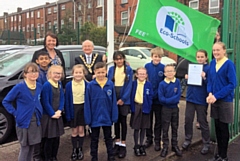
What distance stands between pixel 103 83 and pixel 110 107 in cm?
37

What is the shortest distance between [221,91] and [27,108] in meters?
2.76

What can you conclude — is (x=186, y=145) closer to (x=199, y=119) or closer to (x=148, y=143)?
(x=199, y=119)

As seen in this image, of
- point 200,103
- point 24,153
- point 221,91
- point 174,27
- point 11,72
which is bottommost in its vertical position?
point 24,153

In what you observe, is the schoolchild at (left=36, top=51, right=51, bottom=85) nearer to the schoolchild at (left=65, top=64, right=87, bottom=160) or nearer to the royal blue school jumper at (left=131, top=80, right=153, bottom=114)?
the schoolchild at (left=65, top=64, right=87, bottom=160)

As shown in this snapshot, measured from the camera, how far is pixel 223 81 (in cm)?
422

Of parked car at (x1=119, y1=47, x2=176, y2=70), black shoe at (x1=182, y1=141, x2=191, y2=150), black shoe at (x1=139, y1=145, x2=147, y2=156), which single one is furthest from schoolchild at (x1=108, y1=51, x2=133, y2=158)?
parked car at (x1=119, y1=47, x2=176, y2=70)

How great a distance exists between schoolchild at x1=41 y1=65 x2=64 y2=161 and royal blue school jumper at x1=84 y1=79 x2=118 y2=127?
41 cm

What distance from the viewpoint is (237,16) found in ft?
17.6

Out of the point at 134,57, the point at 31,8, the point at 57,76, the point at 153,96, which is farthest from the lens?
the point at 31,8

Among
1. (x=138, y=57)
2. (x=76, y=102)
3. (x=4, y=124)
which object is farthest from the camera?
(x=138, y=57)

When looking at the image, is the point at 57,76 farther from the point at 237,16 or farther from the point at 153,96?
the point at 237,16

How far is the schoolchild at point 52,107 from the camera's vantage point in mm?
3924

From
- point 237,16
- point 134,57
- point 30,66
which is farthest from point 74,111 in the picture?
point 134,57

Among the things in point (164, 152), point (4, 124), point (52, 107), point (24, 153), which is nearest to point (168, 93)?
point (164, 152)
